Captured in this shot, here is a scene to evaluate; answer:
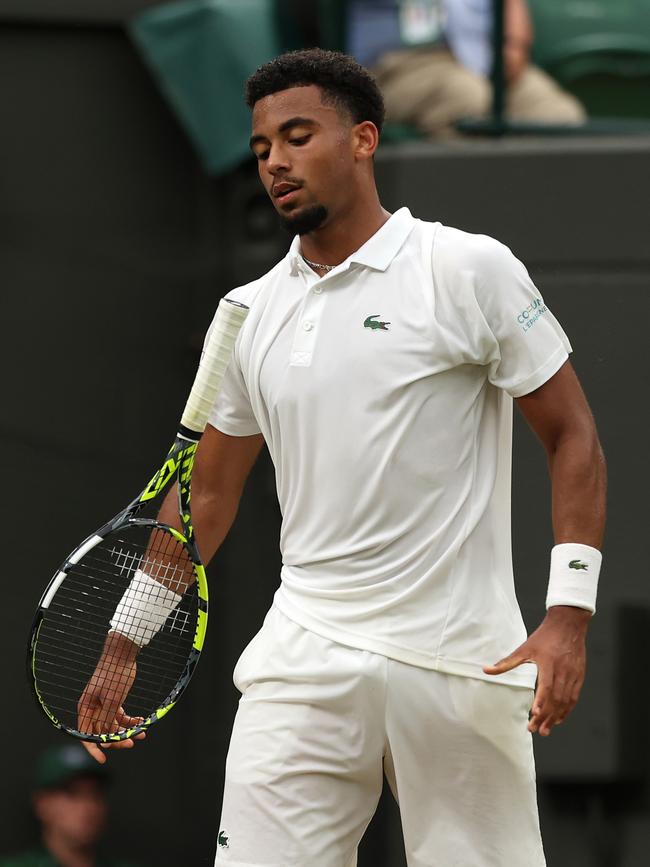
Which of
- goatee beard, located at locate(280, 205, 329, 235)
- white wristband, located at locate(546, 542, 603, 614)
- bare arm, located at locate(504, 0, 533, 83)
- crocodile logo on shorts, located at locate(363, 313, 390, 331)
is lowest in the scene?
white wristband, located at locate(546, 542, 603, 614)

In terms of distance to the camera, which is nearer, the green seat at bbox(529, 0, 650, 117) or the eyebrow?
the eyebrow

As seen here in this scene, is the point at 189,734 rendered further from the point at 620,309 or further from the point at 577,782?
the point at 620,309

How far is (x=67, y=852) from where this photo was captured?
5727mm

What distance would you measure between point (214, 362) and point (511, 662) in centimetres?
86

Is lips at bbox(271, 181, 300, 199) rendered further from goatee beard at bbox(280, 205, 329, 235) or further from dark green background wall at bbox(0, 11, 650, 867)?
dark green background wall at bbox(0, 11, 650, 867)

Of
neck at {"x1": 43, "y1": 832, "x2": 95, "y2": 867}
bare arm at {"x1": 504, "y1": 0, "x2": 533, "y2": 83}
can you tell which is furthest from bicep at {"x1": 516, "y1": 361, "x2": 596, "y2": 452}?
neck at {"x1": 43, "y1": 832, "x2": 95, "y2": 867}

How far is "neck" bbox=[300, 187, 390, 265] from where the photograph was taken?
11.6 ft

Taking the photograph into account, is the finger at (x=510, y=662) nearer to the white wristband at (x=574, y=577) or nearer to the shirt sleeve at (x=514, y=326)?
the white wristband at (x=574, y=577)

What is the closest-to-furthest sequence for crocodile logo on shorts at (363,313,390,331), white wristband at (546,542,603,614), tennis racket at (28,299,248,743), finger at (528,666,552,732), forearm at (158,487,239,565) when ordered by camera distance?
finger at (528,666,552,732)
white wristband at (546,542,603,614)
crocodile logo on shorts at (363,313,390,331)
tennis racket at (28,299,248,743)
forearm at (158,487,239,565)

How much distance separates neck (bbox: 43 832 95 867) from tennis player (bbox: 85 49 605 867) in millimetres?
2403

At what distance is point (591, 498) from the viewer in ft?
11.1

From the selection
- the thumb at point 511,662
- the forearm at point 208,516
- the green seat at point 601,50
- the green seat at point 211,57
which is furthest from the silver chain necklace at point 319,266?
the green seat at point 601,50

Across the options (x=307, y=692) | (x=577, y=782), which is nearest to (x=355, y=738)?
(x=307, y=692)

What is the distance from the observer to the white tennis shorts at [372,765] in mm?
3383
